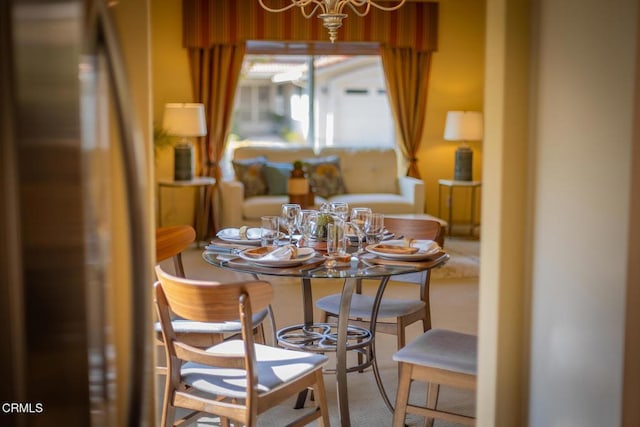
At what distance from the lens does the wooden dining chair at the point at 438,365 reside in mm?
2984

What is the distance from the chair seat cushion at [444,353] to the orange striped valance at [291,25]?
5.68 meters

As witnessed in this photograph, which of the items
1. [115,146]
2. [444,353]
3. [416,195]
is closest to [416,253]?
[444,353]

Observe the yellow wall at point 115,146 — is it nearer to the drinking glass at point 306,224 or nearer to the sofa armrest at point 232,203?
the drinking glass at point 306,224

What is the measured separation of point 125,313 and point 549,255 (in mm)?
1189

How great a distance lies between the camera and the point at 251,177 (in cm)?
809

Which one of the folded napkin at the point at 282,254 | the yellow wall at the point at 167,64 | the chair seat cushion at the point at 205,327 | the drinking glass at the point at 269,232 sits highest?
the yellow wall at the point at 167,64

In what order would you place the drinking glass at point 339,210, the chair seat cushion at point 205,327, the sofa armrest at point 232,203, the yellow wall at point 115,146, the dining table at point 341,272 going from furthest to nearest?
the sofa armrest at point 232,203 < the drinking glass at point 339,210 < the chair seat cushion at point 205,327 < the dining table at point 341,272 < the yellow wall at point 115,146

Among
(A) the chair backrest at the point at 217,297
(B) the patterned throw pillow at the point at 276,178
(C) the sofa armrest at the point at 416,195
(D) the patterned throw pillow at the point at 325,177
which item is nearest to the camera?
(A) the chair backrest at the point at 217,297

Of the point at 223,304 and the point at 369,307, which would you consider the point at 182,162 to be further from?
the point at 223,304

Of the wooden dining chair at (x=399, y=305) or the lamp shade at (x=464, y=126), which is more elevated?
the lamp shade at (x=464, y=126)

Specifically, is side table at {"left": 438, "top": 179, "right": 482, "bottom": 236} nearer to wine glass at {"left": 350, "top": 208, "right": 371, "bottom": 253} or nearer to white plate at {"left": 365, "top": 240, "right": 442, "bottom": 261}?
wine glass at {"left": 350, "top": 208, "right": 371, "bottom": 253}

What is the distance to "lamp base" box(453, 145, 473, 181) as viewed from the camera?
8492mm

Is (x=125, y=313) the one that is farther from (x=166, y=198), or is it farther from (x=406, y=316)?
(x=166, y=198)

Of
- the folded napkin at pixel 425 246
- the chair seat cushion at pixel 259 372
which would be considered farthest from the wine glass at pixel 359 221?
the chair seat cushion at pixel 259 372
